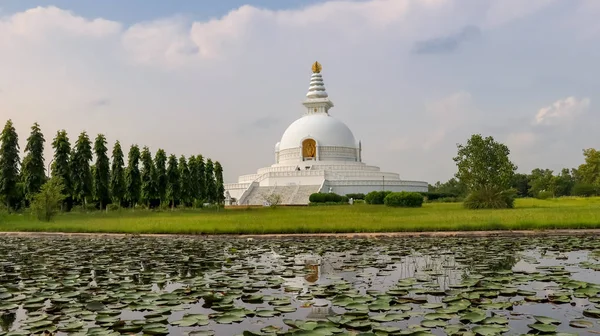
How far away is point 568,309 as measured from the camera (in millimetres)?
6582

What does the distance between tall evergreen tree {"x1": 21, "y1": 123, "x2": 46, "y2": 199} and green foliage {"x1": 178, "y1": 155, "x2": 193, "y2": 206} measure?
498 inches

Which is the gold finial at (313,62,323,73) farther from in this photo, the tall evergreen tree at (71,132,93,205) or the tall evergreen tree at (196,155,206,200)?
the tall evergreen tree at (71,132,93,205)

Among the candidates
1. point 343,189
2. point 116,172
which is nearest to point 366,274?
point 116,172

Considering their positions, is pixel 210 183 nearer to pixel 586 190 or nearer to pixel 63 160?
pixel 63 160

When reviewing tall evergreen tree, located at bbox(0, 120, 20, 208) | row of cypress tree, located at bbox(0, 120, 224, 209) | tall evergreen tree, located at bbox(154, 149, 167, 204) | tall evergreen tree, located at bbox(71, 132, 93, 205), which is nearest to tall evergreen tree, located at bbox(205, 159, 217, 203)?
row of cypress tree, located at bbox(0, 120, 224, 209)

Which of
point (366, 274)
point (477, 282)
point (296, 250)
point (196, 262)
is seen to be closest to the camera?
point (477, 282)

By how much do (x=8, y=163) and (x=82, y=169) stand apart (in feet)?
15.4

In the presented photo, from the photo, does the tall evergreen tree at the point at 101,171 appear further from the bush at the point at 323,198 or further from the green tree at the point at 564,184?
the green tree at the point at 564,184

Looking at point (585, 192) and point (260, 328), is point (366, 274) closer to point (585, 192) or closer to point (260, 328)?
point (260, 328)

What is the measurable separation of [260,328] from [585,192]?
2886 inches

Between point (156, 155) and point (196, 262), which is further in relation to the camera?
point (156, 155)

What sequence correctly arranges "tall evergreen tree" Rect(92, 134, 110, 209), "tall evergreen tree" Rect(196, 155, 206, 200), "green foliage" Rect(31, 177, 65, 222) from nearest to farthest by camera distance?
1. "green foliage" Rect(31, 177, 65, 222)
2. "tall evergreen tree" Rect(92, 134, 110, 209)
3. "tall evergreen tree" Rect(196, 155, 206, 200)

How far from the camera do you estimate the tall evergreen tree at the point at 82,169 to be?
37.4 m

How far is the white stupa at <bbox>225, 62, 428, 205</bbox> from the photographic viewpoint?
182 feet
